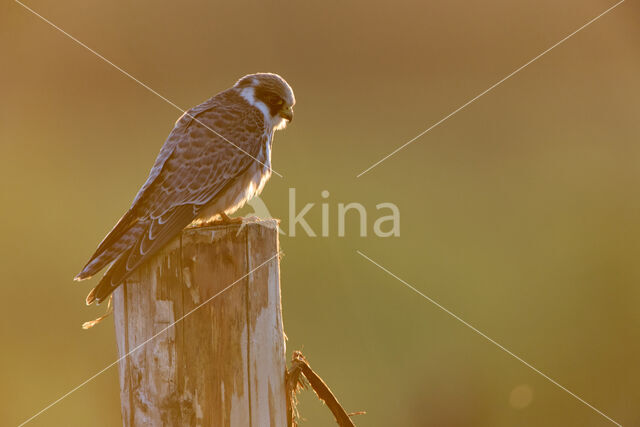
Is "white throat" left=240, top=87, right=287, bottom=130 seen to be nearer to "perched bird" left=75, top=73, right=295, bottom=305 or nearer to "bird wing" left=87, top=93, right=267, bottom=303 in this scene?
"perched bird" left=75, top=73, right=295, bottom=305

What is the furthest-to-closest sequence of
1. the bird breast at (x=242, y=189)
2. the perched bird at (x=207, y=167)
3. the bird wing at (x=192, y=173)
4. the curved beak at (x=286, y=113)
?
the curved beak at (x=286, y=113), the bird breast at (x=242, y=189), the perched bird at (x=207, y=167), the bird wing at (x=192, y=173)

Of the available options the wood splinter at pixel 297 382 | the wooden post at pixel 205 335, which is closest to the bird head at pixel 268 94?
the wooden post at pixel 205 335

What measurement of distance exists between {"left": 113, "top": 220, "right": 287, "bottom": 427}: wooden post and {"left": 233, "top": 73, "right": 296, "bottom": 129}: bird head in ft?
6.59

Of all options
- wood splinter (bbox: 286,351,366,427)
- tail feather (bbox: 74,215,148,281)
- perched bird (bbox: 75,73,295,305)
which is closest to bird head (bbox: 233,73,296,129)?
perched bird (bbox: 75,73,295,305)

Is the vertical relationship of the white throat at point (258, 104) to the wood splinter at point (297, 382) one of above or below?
above

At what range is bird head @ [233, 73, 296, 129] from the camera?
4.27 m

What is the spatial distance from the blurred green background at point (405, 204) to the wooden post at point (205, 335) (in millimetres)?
4074

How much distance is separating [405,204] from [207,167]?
5.79 metres

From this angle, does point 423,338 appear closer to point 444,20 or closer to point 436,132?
point 436,132

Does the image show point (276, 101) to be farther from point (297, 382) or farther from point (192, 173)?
point (297, 382)

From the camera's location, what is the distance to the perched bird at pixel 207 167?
9.45 feet

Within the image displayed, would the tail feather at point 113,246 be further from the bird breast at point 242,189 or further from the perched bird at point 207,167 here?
the bird breast at point 242,189

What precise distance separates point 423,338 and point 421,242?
5.76ft

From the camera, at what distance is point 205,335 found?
2236 mm
